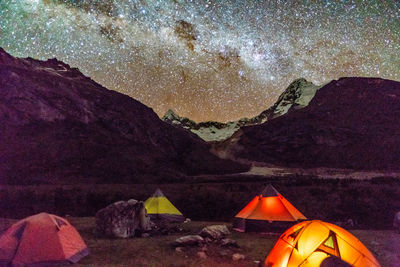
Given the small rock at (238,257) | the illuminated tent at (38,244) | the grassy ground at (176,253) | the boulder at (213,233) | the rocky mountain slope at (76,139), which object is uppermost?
the rocky mountain slope at (76,139)

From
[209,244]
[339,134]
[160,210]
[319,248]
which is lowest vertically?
[209,244]

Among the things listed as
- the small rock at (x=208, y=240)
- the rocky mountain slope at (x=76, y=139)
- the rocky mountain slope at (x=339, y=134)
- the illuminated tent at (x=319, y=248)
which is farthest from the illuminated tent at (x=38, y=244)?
the rocky mountain slope at (x=339, y=134)

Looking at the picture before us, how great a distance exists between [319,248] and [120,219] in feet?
30.3

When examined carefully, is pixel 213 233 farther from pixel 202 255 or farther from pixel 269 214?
pixel 269 214

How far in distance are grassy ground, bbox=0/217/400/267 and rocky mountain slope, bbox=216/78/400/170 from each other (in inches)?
3636

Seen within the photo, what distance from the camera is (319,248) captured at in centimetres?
803

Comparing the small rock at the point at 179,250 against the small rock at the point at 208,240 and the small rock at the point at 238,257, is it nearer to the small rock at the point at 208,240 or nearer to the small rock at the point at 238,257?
the small rock at the point at 208,240

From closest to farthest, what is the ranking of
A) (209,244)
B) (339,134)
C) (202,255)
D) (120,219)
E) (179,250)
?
(202,255)
(179,250)
(209,244)
(120,219)
(339,134)

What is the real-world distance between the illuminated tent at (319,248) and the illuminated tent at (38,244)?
645 centimetres

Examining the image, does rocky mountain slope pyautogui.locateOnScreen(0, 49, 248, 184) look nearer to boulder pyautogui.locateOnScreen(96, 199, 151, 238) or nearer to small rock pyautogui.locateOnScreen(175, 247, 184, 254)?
boulder pyautogui.locateOnScreen(96, 199, 151, 238)

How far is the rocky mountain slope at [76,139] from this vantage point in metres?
71.7

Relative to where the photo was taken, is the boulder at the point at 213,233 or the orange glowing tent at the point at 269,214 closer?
the boulder at the point at 213,233

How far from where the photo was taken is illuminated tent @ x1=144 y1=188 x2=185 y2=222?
59.8ft

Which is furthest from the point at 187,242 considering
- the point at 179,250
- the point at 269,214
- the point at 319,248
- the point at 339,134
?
the point at 339,134
